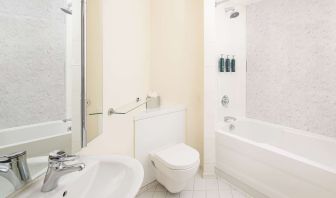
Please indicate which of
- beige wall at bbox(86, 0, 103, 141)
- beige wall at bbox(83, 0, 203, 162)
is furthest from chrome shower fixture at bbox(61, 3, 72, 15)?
beige wall at bbox(83, 0, 203, 162)

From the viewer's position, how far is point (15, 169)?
2.45 ft

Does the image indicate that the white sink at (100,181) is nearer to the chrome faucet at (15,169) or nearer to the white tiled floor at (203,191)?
the chrome faucet at (15,169)

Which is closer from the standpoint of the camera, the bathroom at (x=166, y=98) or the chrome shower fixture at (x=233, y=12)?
the bathroom at (x=166, y=98)

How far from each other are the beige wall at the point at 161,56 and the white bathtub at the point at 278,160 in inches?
17.6

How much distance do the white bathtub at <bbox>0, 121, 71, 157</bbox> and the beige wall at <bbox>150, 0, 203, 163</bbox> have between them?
1490 mm

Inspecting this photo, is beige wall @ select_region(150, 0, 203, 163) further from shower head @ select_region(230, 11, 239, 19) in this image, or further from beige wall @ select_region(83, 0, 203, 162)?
shower head @ select_region(230, 11, 239, 19)

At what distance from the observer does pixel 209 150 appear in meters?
2.30

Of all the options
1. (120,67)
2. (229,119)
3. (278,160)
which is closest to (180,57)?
(120,67)

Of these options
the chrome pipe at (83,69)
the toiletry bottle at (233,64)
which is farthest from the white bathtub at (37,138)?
the toiletry bottle at (233,64)

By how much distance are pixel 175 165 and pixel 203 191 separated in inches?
22.0

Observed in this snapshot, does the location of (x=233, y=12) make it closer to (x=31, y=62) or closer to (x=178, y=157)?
(x=178, y=157)

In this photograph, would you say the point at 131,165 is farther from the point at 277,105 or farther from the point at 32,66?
the point at 277,105

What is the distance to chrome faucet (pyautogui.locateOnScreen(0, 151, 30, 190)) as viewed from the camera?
0.71 meters

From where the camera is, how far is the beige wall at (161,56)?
6.25 feet
